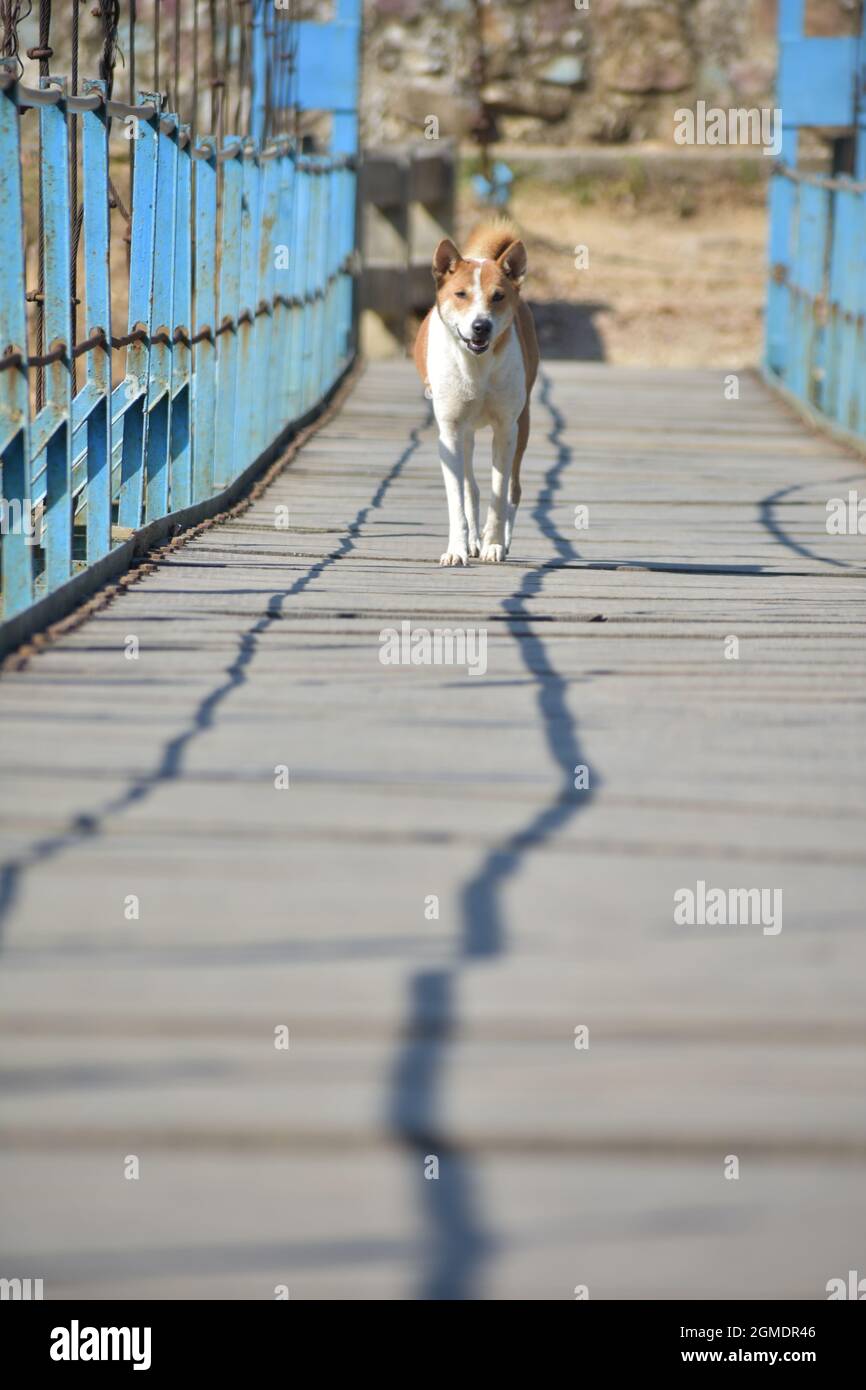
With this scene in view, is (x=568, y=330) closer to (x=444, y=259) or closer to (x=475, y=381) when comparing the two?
(x=444, y=259)

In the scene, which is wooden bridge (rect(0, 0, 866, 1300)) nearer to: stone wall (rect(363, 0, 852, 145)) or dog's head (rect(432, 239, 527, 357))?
dog's head (rect(432, 239, 527, 357))

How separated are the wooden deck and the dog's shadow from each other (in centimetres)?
1747

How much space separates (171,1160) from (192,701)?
2.20 metres

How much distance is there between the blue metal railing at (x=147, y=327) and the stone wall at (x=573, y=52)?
12.8 metres

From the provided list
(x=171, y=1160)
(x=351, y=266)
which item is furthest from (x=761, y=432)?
(x=171, y=1160)

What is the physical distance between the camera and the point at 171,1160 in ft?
8.13

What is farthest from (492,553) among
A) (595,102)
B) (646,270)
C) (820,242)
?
(595,102)

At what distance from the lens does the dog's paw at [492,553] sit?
23.8 ft

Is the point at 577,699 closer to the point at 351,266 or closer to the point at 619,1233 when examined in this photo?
the point at 619,1233

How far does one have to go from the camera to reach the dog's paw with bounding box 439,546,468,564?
7.12 metres

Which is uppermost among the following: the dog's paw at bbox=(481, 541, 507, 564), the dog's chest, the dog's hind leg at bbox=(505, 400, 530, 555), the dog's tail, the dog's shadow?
the dog's tail

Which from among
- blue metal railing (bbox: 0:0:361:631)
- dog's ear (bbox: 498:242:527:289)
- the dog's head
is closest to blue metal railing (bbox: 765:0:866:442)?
blue metal railing (bbox: 0:0:361:631)

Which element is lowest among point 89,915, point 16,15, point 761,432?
point 761,432

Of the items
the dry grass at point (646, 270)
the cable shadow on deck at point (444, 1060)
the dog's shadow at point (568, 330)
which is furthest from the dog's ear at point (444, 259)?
the dog's shadow at point (568, 330)
